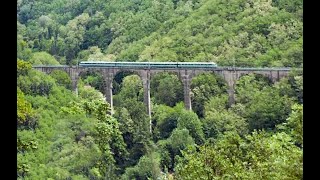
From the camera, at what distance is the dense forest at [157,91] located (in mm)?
10578

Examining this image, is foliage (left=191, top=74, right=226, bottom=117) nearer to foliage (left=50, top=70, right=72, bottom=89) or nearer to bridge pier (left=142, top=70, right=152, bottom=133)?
bridge pier (left=142, top=70, right=152, bottom=133)

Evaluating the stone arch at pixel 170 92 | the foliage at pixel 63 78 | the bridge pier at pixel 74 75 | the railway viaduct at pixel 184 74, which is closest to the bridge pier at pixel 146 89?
the railway viaduct at pixel 184 74

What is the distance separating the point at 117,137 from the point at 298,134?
1372 cm

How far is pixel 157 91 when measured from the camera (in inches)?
840

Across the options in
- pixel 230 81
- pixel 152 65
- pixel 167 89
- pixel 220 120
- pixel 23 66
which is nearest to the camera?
pixel 23 66

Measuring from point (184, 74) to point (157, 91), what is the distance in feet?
4.78

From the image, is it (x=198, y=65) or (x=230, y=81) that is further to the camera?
(x=198, y=65)

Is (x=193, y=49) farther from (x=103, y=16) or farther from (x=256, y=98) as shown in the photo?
(x=103, y=16)

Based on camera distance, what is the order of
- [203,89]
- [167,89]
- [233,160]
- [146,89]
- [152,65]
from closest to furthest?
[233,160]
[146,89]
[203,89]
[152,65]
[167,89]

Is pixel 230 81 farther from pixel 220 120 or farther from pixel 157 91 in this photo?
pixel 157 91

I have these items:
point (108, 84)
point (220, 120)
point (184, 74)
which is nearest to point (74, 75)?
point (108, 84)

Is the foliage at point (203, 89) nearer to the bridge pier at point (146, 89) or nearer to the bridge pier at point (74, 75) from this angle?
the bridge pier at point (146, 89)

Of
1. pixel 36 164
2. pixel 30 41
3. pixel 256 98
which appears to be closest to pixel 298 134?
pixel 36 164
